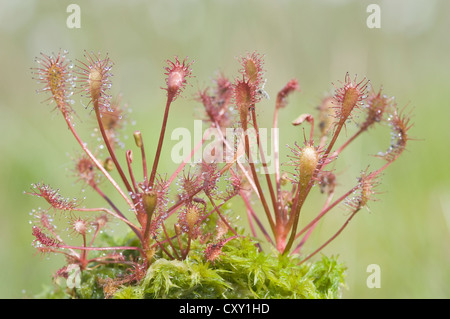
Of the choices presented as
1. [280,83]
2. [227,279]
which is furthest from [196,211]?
[280,83]

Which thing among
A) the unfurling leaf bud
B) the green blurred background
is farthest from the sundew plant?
the green blurred background

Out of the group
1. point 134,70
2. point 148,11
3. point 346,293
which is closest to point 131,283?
point 346,293

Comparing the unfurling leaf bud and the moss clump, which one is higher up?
the unfurling leaf bud

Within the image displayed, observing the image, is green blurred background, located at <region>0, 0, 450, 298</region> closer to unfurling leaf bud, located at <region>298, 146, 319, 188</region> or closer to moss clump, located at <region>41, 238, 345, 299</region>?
moss clump, located at <region>41, 238, 345, 299</region>

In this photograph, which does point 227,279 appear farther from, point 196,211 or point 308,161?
point 308,161

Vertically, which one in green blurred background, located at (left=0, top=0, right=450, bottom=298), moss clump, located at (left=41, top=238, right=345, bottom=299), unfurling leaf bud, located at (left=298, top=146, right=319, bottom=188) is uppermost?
green blurred background, located at (left=0, top=0, right=450, bottom=298)

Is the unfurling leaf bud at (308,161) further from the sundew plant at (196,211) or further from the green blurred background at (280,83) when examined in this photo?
the green blurred background at (280,83)

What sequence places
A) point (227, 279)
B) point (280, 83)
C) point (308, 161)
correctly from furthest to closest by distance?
point (280, 83) < point (227, 279) < point (308, 161)
